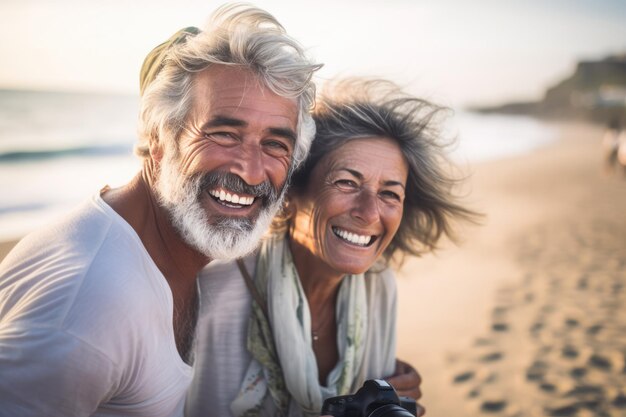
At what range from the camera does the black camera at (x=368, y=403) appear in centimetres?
189

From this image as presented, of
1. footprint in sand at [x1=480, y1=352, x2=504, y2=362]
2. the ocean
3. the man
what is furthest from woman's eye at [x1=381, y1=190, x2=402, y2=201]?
footprint in sand at [x1=480, y1=352, x2=504, y2=362]

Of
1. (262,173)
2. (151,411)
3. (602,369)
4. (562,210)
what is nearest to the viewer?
(151,411)

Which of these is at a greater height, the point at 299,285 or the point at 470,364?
A: the point at 299,285

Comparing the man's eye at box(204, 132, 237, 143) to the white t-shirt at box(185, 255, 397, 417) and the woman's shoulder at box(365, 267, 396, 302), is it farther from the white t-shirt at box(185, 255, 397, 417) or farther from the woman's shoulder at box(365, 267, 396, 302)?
Result: the woman's shoulder at box(365, 267, 396, 302)

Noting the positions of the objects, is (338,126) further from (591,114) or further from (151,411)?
(591,114)

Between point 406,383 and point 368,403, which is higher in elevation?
point 368,403

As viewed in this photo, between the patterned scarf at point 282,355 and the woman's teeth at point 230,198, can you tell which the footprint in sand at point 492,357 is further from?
the woman's teeth at point 230,198

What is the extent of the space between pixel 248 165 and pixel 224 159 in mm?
100

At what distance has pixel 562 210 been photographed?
10195mm

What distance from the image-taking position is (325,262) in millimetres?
2486

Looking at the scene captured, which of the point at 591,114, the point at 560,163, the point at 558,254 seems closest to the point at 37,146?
the point at 558,254

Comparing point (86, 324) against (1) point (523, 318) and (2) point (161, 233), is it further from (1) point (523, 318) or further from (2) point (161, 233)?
(1) point (523, 318)

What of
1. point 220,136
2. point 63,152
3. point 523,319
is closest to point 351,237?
point 220,136

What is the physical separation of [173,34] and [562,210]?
9884mm
